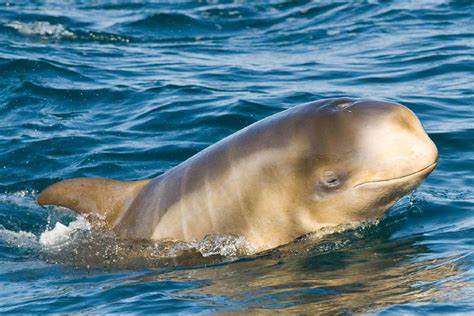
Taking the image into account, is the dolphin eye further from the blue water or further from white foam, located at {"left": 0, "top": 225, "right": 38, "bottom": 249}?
white foam, located at {"left": 0, "top": 225, "right": 38, "bottom": 249}

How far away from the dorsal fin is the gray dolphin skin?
0.26 metres

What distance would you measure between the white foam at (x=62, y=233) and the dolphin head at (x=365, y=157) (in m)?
2.62

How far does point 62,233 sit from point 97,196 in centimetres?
87

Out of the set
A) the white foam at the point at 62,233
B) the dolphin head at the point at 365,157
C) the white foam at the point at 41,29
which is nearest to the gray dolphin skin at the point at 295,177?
the dolphin head at the point at 365,157

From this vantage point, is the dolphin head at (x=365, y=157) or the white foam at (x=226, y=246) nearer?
the dolphin head at (x=365, y=157)

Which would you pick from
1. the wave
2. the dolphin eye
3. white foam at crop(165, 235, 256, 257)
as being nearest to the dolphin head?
the dolphin eye

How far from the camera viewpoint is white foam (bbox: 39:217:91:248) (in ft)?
36.4

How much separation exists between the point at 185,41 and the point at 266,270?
48.4ft

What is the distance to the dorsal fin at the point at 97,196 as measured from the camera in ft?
35.8

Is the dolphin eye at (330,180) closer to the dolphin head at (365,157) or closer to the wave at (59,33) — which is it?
the dolphin head at (365,157)

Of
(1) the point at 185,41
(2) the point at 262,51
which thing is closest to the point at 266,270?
(2) the point at 262,51

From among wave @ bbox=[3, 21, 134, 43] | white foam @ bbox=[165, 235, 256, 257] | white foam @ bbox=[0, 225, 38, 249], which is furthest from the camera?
wave @ bbox=[3, 21, 134, 43]

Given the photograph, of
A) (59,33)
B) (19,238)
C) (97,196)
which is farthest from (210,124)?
(59,33)

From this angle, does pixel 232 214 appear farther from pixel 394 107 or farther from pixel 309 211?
pixel 394 107
